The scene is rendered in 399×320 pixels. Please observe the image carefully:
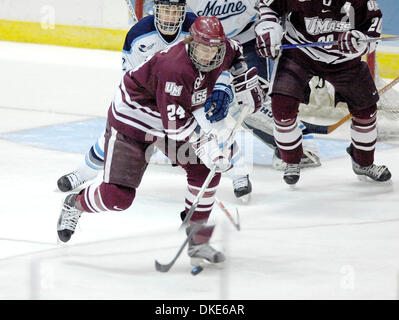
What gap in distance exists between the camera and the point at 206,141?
2850mm

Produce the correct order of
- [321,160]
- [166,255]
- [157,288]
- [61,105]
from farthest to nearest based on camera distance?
[61,105]
[321,160]
[166,255]
[157,288]

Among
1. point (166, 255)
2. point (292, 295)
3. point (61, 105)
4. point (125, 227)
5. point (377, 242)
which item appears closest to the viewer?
point (292, 295)

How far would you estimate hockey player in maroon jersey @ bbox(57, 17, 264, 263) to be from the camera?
2.83 m

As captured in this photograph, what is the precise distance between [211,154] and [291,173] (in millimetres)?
1213

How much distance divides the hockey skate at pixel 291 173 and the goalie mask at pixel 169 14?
2.64 feet

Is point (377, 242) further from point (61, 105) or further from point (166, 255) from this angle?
point (61, 105)

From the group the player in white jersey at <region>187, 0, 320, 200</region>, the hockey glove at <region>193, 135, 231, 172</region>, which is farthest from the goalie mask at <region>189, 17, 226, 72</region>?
the player in white jersey at <region>187, 0, 320, 200</region>


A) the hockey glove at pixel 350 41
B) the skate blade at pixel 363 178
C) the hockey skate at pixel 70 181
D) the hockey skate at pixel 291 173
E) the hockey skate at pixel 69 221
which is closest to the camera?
the hockey skate at pixel 69 221

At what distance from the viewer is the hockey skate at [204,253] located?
8.08 ft

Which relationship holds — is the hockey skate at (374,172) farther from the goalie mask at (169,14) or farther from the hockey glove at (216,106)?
the goalie mask at (169,14)

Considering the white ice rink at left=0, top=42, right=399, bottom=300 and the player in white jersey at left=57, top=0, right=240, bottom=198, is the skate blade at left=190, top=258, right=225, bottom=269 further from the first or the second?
the player in white jersey at left=57, top=0, right=240, bottom=198

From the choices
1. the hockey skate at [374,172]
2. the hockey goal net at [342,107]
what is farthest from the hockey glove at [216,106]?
the hockey goal net at [342,107]

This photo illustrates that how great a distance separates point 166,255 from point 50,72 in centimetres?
473
